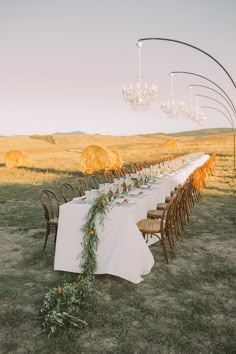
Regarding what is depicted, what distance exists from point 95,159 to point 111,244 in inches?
453

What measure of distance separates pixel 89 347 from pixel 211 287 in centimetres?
181

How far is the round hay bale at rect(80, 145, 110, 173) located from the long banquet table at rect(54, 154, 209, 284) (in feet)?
36.0

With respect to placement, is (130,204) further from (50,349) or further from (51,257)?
(50,349)

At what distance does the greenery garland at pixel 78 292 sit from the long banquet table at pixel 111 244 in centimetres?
11

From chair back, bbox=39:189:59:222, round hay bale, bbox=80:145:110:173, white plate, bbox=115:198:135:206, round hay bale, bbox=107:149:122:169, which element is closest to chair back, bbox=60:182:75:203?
chair back, bbox=39:189:59:222

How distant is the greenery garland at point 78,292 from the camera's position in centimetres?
337

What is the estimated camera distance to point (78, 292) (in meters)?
3.96

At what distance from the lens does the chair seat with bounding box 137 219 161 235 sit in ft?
16.8

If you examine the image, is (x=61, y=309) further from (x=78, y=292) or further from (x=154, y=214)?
(x=154, y=214)

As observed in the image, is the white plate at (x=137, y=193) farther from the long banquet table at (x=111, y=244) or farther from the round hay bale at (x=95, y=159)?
the round hay bale at (x=95, y=159)

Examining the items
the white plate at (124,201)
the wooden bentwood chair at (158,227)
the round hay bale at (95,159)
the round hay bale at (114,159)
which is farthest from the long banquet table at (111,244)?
the round hay bale at (114,159)

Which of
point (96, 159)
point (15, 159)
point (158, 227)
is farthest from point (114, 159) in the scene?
point (158, 227)

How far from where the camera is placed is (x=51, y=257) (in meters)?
5.38

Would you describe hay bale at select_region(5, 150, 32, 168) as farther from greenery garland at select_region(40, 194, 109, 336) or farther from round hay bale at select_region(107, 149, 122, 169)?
greenery garland at select_region(40, 194, 109, 336)
